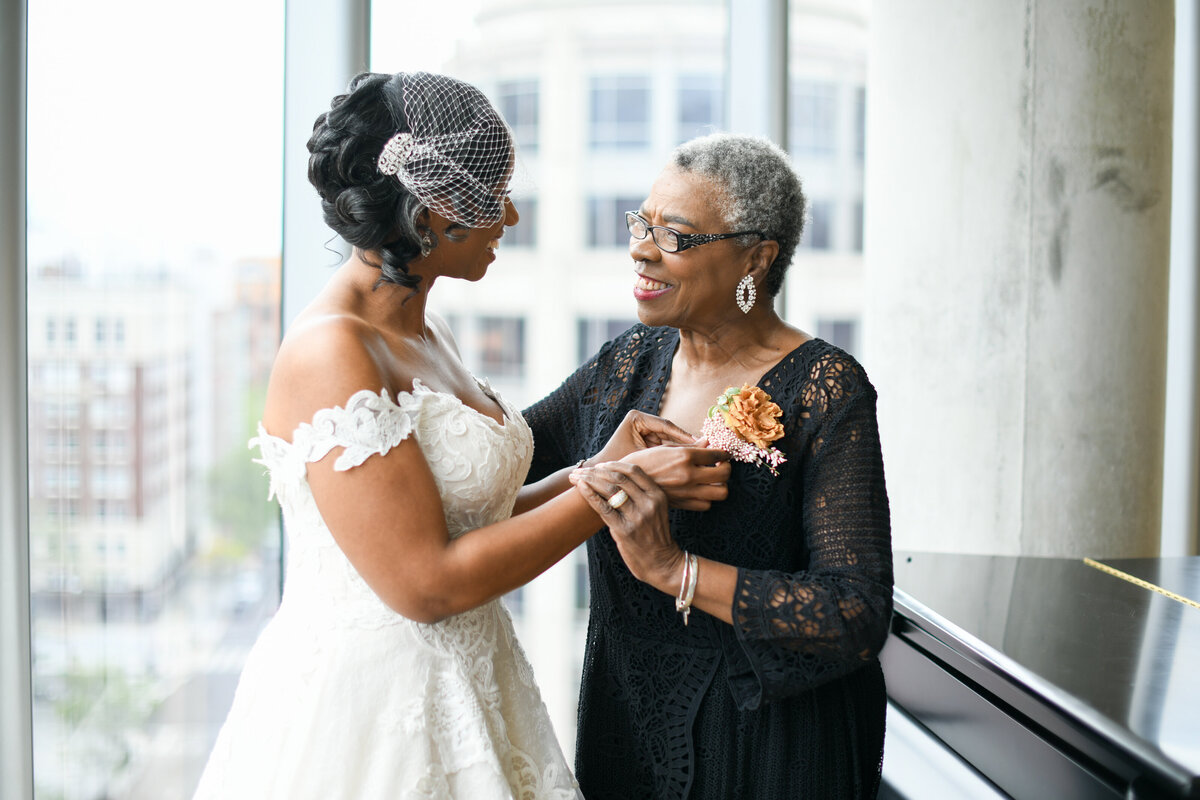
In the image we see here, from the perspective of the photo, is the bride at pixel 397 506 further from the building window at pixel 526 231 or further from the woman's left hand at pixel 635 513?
the building window at pixel 526 231

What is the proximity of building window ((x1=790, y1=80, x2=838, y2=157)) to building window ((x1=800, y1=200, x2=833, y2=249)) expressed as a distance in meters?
0.19

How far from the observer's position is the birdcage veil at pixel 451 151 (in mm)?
1665

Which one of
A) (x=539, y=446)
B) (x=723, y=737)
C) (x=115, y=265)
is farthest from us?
(x=115, y=265)

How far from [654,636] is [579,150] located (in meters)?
2.01

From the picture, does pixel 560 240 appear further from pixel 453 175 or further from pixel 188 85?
pixel 453 175

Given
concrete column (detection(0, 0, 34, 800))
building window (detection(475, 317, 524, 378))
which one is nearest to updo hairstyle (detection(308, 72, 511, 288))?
concrete column (detection(0, 0, 34, 800))

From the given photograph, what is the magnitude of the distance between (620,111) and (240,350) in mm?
1529

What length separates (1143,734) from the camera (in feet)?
4.93

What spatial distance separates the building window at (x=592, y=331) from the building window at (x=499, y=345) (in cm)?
21

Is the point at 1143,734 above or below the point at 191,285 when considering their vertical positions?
below

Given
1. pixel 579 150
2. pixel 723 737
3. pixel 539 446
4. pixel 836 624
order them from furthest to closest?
pixel 579 150 → pixel 539 446 → pixel 723 737 → pixel 836 624

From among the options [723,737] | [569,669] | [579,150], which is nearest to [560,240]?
[579,150]

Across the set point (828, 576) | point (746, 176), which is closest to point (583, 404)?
point (746, 176)

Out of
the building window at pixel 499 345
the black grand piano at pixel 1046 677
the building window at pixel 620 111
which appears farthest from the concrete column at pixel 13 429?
the black grand piano at pixel 1046 677
